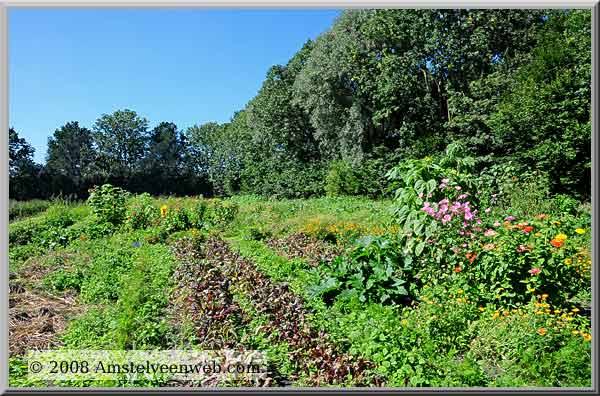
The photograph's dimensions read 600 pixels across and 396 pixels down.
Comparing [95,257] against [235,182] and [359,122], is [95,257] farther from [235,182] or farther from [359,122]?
[359,122]

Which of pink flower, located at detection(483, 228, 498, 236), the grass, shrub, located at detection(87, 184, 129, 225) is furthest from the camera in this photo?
shrub, located at detection(87, 184, 129, 225)

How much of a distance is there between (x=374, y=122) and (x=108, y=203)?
4.90 meters

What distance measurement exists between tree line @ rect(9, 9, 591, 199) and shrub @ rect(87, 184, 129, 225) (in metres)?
0.23

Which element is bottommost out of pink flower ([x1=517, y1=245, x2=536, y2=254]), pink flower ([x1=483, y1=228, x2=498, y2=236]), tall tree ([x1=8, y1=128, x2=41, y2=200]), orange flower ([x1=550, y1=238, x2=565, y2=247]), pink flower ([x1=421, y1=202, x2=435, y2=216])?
pink flower ([x1=517, y1=245, x2=536, y2=254])

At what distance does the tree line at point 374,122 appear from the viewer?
5.25m

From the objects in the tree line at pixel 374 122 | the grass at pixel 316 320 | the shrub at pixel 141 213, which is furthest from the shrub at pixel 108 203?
the grass at pixel 316 320

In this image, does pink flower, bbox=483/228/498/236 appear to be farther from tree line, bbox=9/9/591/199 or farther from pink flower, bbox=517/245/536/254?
tree line, bbox=9/9/591/199

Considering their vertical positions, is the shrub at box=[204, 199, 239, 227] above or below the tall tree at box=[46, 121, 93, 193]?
below

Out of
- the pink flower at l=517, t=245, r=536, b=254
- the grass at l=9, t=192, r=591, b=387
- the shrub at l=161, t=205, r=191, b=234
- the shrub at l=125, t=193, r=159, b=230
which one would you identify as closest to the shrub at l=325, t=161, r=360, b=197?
the grass at l=9, t=192, r=591, b=387

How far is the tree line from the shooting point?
Result: 5.25 m

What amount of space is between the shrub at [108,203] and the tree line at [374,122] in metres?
0.23

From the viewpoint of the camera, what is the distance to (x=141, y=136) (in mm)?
5059

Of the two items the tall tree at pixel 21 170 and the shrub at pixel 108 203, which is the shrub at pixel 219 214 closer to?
the shrub at pixel 108 203

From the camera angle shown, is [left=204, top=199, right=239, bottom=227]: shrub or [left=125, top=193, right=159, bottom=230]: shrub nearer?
[left=125, top=193, right=159, bottom=230]: shrub
